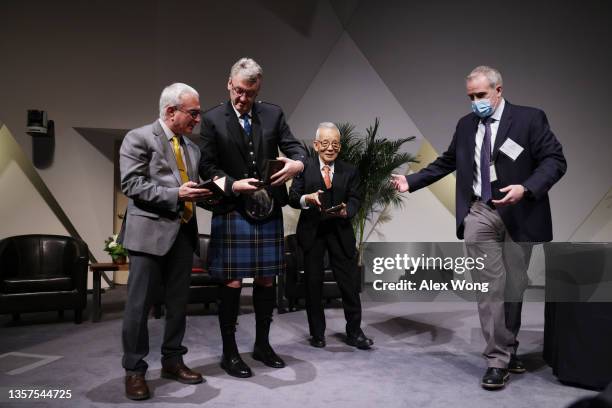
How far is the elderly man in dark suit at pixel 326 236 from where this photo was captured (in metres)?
3.53

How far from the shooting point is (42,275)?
4695 millimetres

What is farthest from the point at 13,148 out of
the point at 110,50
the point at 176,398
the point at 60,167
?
the point at 176,398

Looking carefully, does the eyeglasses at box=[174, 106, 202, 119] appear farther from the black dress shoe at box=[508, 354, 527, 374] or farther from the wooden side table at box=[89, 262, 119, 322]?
the wooden side table at box=[89, 262, 119, 322]

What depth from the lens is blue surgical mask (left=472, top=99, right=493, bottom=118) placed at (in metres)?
2.74

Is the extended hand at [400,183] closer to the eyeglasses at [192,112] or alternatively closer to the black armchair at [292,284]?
the eyeglasses at [192,112]

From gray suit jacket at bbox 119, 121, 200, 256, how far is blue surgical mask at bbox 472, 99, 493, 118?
162 cm

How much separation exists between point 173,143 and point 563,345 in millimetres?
2297

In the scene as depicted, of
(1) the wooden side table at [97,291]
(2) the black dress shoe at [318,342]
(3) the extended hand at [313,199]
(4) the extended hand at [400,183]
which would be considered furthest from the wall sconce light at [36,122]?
(4) the extended hand at [400,183]

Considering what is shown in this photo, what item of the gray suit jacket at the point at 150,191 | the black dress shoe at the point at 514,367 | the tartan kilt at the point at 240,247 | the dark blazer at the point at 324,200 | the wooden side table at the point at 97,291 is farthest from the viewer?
the wooden side table at the point at 97,291

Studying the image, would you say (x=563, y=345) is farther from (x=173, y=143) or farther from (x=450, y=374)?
(x=173, y=143)

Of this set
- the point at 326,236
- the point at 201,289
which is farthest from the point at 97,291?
the point at 326,236

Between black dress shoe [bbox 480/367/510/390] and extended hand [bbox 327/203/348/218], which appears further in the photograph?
extended hand [bbox 327/203/348/218]

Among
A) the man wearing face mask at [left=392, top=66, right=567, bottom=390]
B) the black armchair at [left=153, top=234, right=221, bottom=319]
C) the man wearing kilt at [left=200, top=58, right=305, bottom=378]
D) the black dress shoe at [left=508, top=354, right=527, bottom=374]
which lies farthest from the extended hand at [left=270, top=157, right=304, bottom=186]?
the black armchair at [left=153, top=234, right=221, bottom=319]

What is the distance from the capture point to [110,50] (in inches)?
240
